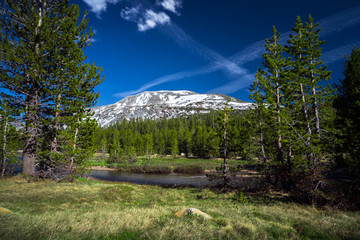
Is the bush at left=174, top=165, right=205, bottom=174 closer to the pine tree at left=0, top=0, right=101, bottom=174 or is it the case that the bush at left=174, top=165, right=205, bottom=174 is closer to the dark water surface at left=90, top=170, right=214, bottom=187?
the dark water surface at left=90, top=170, right=214, bottom=187

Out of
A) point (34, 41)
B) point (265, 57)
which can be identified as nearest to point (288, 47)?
point (265, 57)

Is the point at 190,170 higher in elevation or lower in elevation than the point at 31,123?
lower

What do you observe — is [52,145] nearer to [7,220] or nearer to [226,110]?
[7,220]

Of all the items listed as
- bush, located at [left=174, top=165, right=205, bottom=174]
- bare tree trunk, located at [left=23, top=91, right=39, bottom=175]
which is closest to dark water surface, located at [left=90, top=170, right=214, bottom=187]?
bush, located at [left=174, top=165, right=205, bottom=174]

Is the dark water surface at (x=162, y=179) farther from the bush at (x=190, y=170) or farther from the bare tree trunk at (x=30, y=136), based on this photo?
the bare tree trunk at (x=30, y=136)

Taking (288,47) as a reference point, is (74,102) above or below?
below

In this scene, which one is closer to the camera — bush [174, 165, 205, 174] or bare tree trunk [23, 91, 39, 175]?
bare tree trunk [23, 91, 39, 175]

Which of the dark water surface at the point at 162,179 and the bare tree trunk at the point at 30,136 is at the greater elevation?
the bare tree trunk at the point at 30,136

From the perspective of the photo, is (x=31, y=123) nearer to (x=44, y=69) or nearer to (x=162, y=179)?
(x=44, y=69)

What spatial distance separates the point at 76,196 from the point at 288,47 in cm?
2009

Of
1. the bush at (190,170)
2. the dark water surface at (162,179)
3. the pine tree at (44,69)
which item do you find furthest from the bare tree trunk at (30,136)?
the bush at (190,170)

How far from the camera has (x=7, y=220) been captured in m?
5.23

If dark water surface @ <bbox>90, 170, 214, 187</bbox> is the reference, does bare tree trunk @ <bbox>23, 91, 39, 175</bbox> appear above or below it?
above

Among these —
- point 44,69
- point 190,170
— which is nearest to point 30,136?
point 44,69
